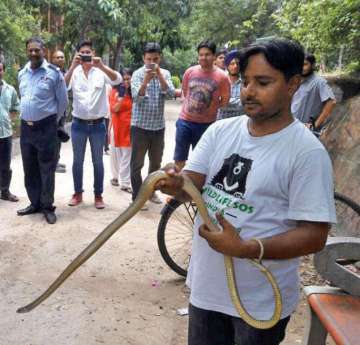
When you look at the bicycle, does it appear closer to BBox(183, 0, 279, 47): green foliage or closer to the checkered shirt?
the checkered shirt

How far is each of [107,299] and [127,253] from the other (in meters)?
0.98

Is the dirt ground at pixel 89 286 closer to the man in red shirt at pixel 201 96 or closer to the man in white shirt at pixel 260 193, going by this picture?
the man in red shirt at pixel 201 96

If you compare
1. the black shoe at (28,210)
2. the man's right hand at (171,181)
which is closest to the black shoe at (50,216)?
the black shoe at (28,210)

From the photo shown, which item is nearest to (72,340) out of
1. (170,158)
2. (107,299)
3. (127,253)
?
(107,299)

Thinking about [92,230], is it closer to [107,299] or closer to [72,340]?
[107,299]

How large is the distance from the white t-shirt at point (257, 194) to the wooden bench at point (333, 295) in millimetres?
287

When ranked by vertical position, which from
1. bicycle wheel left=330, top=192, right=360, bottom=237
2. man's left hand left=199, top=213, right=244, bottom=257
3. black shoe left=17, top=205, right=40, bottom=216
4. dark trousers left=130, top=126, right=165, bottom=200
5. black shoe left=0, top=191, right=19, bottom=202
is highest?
man's left hand left=199, top=213, right=244, bottom=257

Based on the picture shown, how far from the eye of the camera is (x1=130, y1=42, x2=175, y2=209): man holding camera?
590 centimetres

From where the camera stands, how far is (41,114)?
5.40 metres

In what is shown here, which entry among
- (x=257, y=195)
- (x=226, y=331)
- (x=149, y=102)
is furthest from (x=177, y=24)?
(x=257, y=195)

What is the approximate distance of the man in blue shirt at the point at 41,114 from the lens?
5371 millimetres

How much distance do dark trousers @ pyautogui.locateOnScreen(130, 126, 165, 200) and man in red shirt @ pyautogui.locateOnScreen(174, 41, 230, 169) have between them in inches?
12.8

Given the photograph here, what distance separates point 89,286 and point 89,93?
2.60m

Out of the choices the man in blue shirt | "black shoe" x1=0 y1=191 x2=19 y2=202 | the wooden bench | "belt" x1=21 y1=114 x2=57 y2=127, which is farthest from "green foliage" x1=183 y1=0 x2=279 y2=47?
the wooden bench
